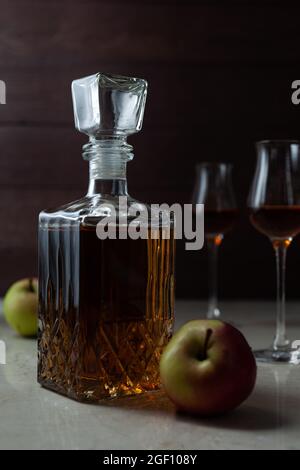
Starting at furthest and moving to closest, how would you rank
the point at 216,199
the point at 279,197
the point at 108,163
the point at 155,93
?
1. the point at 155,93
2. the point at 216,199
3. the point at 279,197
4. the point at 108,163

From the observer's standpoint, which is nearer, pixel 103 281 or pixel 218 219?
pixel 103 281

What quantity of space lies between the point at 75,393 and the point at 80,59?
1.44 m

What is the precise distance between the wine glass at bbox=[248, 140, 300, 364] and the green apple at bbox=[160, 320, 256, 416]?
372 millimetres

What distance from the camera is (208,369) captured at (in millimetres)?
793

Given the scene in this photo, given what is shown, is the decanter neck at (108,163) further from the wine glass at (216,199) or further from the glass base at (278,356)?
the wine glass at (216,199)

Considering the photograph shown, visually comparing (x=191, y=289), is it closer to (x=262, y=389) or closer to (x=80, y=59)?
(x=80, y=59)

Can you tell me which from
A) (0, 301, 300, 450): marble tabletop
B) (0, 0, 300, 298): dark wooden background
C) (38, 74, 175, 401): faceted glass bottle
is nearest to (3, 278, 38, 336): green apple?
(0, 301, 300, 450): marble tabletop

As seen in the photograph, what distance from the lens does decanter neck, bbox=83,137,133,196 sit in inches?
36.3

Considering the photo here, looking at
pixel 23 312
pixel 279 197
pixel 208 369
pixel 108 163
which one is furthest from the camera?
pixel 23 312

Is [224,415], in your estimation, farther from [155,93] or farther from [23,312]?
[155,93]

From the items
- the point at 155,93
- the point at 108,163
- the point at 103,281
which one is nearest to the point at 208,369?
the point at 103,281

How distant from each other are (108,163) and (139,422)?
1.12 ft

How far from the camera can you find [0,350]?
127 cm
